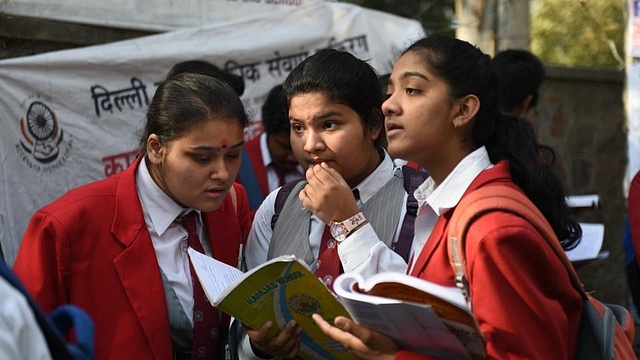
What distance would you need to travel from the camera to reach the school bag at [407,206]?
2.66 metres

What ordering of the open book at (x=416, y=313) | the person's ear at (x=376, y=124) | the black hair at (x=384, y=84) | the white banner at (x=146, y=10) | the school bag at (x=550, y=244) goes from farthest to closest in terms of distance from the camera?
the white banner at (x=146, y=10)
the black hair at (x=384, y=84)
the person's ear at (x=376, y=124)
the school bag at (x=550, y=244)
the open book at (x=416, y=313)

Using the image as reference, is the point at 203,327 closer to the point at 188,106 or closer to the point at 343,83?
the point at 188,106

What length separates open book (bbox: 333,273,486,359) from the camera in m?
1.90

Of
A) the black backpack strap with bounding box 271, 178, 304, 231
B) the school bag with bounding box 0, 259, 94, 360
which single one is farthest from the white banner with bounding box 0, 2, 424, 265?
the school bag with bounding box 0, 259, 94, 360

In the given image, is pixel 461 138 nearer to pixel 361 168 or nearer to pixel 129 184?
pixel 361 168

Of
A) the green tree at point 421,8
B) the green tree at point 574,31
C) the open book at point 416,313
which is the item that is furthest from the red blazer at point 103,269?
the green tree at point 421,8

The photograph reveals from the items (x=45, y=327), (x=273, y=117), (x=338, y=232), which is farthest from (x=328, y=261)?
(x=273, y=117)

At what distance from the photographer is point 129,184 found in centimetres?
287

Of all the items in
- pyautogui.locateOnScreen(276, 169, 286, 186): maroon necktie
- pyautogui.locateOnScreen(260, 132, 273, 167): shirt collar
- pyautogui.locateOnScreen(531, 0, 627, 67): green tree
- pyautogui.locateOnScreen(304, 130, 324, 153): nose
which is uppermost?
pyautogui.locateOnScreen(304, 130, 324, 153): nose

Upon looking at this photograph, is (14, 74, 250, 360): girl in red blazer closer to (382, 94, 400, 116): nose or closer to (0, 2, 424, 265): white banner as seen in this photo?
(382, 94, 400, 116): nose

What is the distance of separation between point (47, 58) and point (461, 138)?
2.55 metres

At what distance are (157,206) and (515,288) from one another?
4.32ft

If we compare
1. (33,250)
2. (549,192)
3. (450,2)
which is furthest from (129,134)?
(450,2)

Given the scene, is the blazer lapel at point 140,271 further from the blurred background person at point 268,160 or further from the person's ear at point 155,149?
the blurred background person at point 268,160
